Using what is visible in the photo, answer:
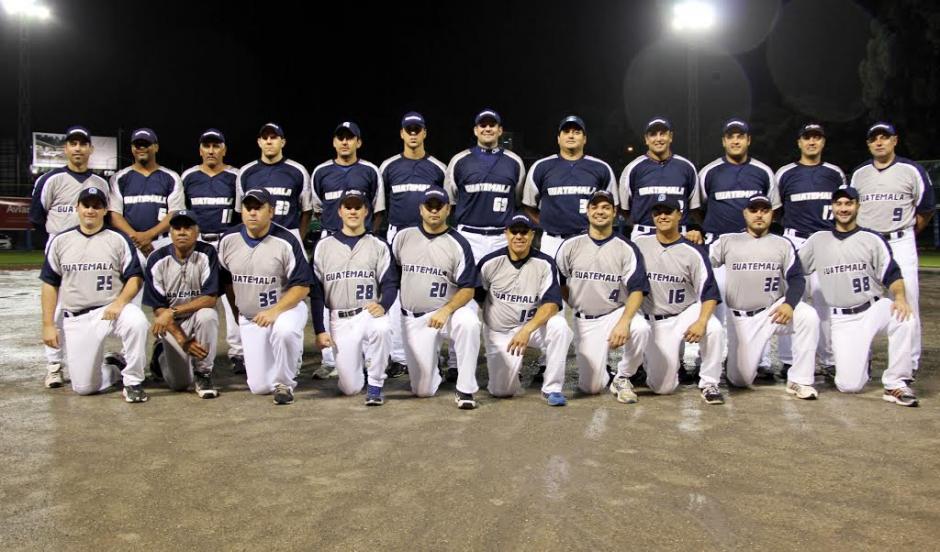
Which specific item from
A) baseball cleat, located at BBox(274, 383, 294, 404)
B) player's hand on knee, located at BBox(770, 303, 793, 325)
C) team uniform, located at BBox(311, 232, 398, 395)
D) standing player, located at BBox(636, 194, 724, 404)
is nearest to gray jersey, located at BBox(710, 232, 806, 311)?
player's hand on knee, located at BBox(770, 303, 793, 325)

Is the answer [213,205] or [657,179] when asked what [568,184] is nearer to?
[657,179]

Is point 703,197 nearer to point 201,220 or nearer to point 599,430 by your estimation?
point 599,430

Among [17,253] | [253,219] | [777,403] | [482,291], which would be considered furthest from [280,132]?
[17,253]

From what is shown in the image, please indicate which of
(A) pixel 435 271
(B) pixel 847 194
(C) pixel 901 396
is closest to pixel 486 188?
(A) pixel 435 271

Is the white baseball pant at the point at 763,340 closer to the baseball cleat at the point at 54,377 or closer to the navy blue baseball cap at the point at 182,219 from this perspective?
the navy blue baseball cap at the point at 182,219

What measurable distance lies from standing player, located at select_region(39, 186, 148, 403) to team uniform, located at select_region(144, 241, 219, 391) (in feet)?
0.56

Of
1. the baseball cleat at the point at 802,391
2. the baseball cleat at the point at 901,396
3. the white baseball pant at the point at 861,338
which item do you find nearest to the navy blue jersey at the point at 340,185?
the baseball cleat at the point at 802,391

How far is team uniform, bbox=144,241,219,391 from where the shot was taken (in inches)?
229

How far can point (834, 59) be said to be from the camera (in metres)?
31.0

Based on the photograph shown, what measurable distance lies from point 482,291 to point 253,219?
1834 mm

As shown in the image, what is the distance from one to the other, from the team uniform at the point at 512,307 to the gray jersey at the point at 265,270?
1.39m

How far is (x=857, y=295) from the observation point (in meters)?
5.76

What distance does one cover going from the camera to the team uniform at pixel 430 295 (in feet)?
18.4

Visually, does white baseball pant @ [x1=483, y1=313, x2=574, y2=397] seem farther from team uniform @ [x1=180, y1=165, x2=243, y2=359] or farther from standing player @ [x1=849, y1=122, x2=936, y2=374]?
standing player @ [x1=849, y1=122, x2=936, y2=374]
